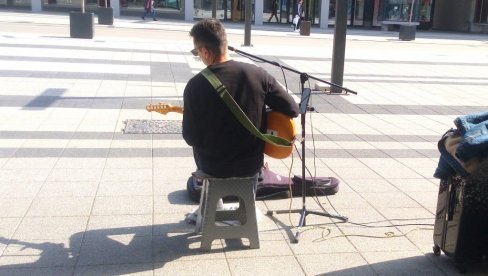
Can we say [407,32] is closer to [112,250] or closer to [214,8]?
[214,8]

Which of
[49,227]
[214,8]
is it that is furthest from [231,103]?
[214,8]

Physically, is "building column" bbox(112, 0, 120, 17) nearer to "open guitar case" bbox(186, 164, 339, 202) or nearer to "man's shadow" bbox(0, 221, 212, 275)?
"open guitar case" bbox(186, 164, 339, 202)

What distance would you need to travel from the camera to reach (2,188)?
16.6 ft

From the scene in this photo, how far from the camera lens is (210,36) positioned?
146 inches

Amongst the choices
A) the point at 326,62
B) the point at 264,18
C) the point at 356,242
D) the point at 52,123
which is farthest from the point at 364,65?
the point at 264,18

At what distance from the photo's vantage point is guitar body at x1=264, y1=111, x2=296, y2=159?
3.94 m

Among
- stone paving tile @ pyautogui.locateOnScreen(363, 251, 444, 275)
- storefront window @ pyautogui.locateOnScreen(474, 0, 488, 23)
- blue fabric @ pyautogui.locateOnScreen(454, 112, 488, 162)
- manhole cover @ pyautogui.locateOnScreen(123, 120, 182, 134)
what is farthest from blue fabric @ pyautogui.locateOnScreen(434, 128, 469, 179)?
storefront window @ pyautogui.locateOnScreen(474, 0, 488, 23)

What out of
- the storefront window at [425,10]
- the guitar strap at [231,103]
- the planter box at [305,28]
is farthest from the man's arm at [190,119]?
the storefront window at [425,10]

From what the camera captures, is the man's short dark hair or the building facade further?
the building facade

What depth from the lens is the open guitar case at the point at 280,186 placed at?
195 inches

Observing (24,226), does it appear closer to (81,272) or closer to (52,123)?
(81,272)

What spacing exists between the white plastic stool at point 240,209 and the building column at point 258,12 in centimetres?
3115

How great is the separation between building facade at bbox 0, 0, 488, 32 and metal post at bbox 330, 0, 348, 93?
76.9ft

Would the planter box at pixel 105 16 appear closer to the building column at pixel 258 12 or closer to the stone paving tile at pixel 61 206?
the building column at pixel 258 12
